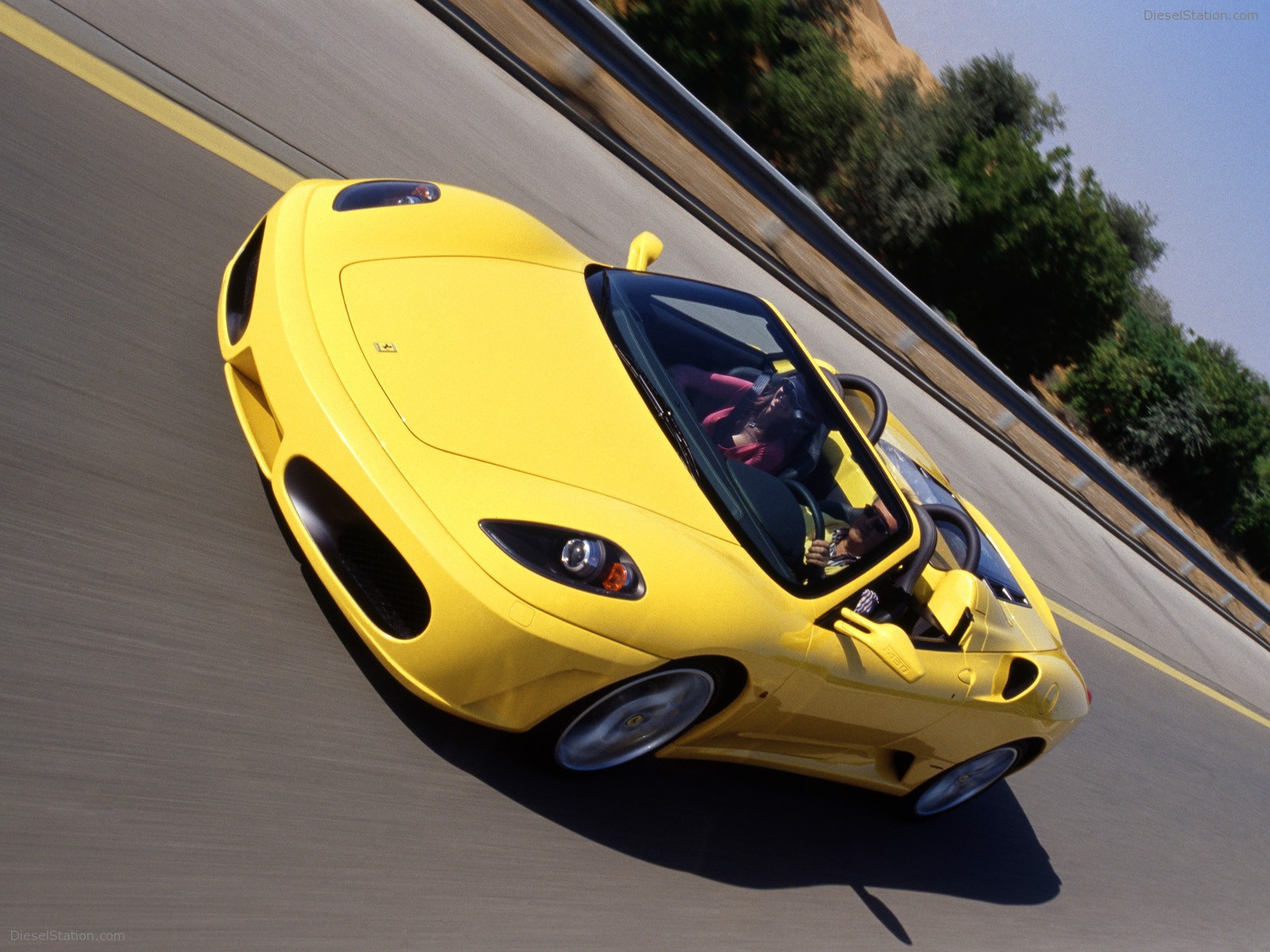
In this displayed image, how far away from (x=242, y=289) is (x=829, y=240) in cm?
631

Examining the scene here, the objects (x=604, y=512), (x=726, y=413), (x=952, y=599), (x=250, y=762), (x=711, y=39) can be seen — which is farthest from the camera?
(x=711, y=39)

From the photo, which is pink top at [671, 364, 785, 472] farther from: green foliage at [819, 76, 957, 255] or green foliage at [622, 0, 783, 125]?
green foliage at [819, 76, 957, 255]

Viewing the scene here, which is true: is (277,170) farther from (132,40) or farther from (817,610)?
(817,610)

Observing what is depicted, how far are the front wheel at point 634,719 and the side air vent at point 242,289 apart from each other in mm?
1570

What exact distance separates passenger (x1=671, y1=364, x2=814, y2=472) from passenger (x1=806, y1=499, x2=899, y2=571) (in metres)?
0.30

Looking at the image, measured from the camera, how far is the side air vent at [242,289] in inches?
140

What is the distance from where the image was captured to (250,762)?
9.14 ft

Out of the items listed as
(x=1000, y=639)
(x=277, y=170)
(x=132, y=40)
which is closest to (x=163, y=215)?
(x=277, y=170)

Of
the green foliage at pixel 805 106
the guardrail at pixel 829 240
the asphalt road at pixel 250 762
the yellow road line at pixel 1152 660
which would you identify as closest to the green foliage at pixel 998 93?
the green foliage at pixel 805 106

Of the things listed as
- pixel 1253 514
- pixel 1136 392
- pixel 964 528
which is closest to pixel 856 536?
pixel 964 528

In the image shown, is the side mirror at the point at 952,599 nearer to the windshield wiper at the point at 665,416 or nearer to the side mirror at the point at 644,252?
the windshield wiper at the point at 665,416

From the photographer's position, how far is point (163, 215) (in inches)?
177

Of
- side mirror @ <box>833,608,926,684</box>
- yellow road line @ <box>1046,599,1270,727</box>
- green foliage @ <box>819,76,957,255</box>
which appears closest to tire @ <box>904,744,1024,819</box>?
side mirror @ <box>833,608,926,684</box>

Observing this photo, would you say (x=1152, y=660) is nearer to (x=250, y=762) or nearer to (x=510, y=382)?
(x=510, y=382)
